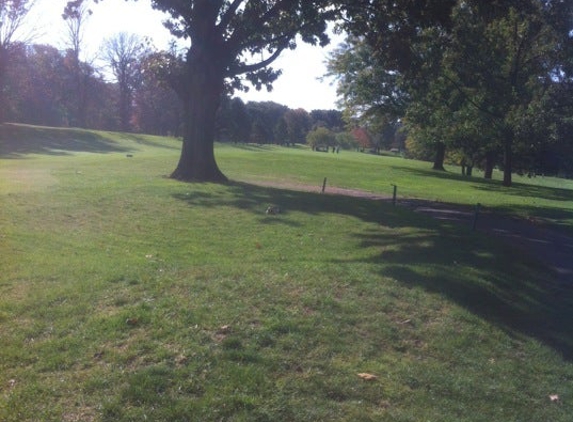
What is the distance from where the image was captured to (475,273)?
8398 millimetres

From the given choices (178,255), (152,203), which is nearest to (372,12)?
(152,203)

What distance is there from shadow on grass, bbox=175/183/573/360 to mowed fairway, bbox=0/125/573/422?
39 millimetres

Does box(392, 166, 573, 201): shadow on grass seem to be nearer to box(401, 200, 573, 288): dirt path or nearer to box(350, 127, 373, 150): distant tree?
box(401, 200, 573, 288): dirt path

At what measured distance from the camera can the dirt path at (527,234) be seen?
10.1 metres

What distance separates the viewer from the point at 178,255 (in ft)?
29.6

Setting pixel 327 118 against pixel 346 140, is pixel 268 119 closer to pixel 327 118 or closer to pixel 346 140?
pixel 346 140

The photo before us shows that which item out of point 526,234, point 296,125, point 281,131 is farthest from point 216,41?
point 296,125

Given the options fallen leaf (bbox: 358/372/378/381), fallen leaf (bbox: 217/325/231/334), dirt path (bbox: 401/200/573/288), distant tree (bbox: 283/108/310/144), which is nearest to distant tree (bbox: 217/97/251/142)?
distant tree (bbox: 283/108/310/144)

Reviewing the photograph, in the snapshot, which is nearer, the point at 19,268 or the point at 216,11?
the point at 19,268

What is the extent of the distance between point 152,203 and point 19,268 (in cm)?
679

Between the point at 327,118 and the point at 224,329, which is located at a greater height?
the point at 327,118

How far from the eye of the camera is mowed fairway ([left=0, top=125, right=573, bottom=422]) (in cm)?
462

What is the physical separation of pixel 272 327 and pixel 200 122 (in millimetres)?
16725

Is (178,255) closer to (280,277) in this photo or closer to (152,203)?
(280,277)
